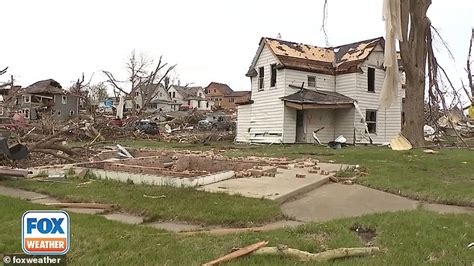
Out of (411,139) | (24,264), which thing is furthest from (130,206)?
(411,139)

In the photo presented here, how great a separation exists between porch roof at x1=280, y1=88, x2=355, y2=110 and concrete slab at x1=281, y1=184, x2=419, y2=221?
585 inches

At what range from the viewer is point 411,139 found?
18453 mm

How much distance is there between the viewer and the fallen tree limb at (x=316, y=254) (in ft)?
13.4

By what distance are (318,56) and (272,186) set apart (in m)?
19.9

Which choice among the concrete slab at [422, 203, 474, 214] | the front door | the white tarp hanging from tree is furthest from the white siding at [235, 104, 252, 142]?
the concrete slab at [422, 203, 474, 214]

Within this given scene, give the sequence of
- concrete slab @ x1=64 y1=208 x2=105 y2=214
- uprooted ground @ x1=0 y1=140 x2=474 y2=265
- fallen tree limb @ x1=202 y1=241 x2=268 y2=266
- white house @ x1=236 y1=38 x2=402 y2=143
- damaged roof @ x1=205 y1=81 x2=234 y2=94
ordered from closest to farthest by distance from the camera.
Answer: fallen tree limb @ x1=202 y1=241 x2=268 y2=266
uprooted ground @ x1=0 y1=140 x2=474 y2=265
concrete slab @ x1=64 y1=208 x2=105 y2=214
white house @ x1=236 y1=38 x2=402 y2=143
damaged roof @ x1=205 y1=81 x2=234 y2=94

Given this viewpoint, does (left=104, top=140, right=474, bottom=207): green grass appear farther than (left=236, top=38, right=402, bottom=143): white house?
No

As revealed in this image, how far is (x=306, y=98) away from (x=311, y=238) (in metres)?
19.5

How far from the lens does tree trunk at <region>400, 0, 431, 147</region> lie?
18.1 m

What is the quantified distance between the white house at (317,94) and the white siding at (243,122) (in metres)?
0.34

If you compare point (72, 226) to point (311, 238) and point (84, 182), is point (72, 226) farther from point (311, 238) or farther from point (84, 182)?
point (84, 182)

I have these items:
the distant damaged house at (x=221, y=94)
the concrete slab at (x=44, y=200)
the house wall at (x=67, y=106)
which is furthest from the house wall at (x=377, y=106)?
the distant damaged house at (x=221, y=94)

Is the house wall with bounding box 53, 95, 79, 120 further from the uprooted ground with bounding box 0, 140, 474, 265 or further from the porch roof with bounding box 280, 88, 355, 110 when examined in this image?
the uprooted ground with bounding box 0, 140, 474, 265

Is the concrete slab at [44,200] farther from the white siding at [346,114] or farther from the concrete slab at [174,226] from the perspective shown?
the white siding at [346,114]
